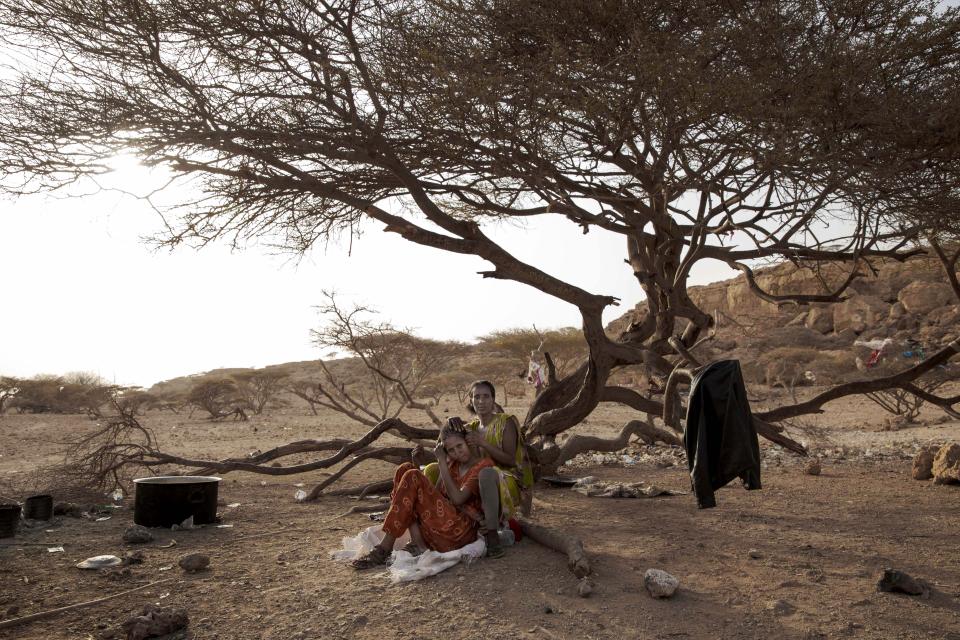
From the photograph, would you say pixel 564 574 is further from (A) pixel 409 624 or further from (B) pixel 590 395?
(B) pixel 590 395

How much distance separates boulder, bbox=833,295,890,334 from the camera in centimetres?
3362

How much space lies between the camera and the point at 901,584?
12.7ft

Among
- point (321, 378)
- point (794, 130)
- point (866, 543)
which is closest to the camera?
point (866, 543)

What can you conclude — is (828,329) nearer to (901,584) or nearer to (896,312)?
(896,312)

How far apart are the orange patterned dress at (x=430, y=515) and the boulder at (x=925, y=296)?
110 feet

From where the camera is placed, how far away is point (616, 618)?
3590mm

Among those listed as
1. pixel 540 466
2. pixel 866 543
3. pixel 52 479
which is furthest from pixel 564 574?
pixel 52 479

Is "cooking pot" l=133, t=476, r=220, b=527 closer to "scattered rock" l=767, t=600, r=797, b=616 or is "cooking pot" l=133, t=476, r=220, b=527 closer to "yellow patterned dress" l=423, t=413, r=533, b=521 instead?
"yellow patterned dress" l=423, t=413, r=533, b=521

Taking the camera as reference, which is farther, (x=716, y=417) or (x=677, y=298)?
(x=677, y=298)

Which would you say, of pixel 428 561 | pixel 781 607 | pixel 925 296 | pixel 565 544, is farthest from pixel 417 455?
pixel 925 296

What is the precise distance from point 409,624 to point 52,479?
6.15 m

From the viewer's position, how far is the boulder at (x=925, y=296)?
3212 cm

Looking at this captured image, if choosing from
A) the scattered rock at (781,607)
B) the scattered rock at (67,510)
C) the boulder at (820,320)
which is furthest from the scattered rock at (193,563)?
the boulder at (820,320)

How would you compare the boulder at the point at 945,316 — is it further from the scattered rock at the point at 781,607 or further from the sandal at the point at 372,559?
the sandal at the point at 372,559
